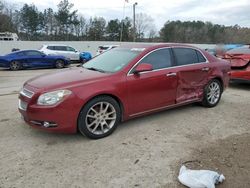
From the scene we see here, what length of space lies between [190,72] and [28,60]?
13.8m

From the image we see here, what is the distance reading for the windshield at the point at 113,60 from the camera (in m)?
5.11

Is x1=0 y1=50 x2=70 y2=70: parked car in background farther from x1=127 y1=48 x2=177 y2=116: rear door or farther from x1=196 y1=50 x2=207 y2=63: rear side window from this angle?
x1=127 y1=48 x2=177 y2=116: rear door

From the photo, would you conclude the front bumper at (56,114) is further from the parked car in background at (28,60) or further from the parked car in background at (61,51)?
the parked car in background at (61,51)

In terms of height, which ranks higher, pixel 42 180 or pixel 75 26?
pixel 75 26

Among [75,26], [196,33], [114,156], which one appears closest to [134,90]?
[114,156]

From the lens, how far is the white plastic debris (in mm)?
3148

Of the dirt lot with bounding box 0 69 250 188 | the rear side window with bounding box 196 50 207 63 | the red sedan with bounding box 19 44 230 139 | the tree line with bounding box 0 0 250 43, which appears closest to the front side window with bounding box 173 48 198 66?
the red sedan with bounding box 19 44 230 139

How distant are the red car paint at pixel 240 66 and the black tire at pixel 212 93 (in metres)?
2.39

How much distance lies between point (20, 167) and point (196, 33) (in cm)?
7049

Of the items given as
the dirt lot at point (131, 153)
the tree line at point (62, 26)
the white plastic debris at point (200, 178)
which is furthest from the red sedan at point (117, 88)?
the tree line at point (62, 26)

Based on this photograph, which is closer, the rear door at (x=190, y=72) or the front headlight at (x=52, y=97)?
the front headlight at (x=52, y=97)

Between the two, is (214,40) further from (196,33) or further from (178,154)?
(178,154)

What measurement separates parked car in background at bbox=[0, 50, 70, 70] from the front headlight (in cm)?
1402

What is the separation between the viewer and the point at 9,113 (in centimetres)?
605
